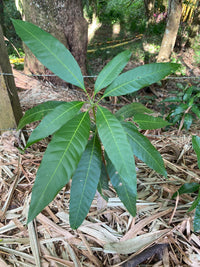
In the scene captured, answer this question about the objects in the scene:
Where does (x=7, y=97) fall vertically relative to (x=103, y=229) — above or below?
above

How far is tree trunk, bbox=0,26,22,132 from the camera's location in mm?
1153

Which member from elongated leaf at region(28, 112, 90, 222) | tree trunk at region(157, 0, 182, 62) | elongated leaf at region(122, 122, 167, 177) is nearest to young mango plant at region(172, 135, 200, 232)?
elongated leaf at region(122, 122, 167, 177)

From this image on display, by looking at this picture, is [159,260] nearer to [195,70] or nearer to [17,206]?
[17,206]

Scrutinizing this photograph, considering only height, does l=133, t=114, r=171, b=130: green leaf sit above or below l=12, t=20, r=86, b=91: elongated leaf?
below

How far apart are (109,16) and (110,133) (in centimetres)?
657

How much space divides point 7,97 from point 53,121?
0.76m

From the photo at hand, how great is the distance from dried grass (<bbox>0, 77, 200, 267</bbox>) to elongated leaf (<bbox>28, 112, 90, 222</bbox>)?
0.47 meters

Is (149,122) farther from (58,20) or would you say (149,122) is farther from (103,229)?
(58,20)

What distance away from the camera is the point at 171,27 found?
315 cm

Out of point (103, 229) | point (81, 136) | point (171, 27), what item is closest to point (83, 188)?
point (81, 136)

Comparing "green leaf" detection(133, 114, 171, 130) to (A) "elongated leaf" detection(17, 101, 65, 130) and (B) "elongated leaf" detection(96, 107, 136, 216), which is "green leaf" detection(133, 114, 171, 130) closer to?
(B) "elongated leaf" detection(96, 107, 136, 216)

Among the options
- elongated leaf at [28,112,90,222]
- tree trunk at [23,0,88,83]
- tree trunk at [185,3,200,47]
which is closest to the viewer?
elongated leaf at [28,112,90,222]

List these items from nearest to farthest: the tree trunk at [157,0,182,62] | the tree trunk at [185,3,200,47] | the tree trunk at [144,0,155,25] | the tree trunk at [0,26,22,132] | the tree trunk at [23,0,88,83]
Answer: the tree trunk at [0,26,22,132] < the tree trunk at [23,0,88,83] < the tree trunk at [157,0,182,62] < the tree trunk at [185,3,200,47] < the tree trunk at [144,0,155,25]

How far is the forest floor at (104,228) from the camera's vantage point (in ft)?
→ 2.86
